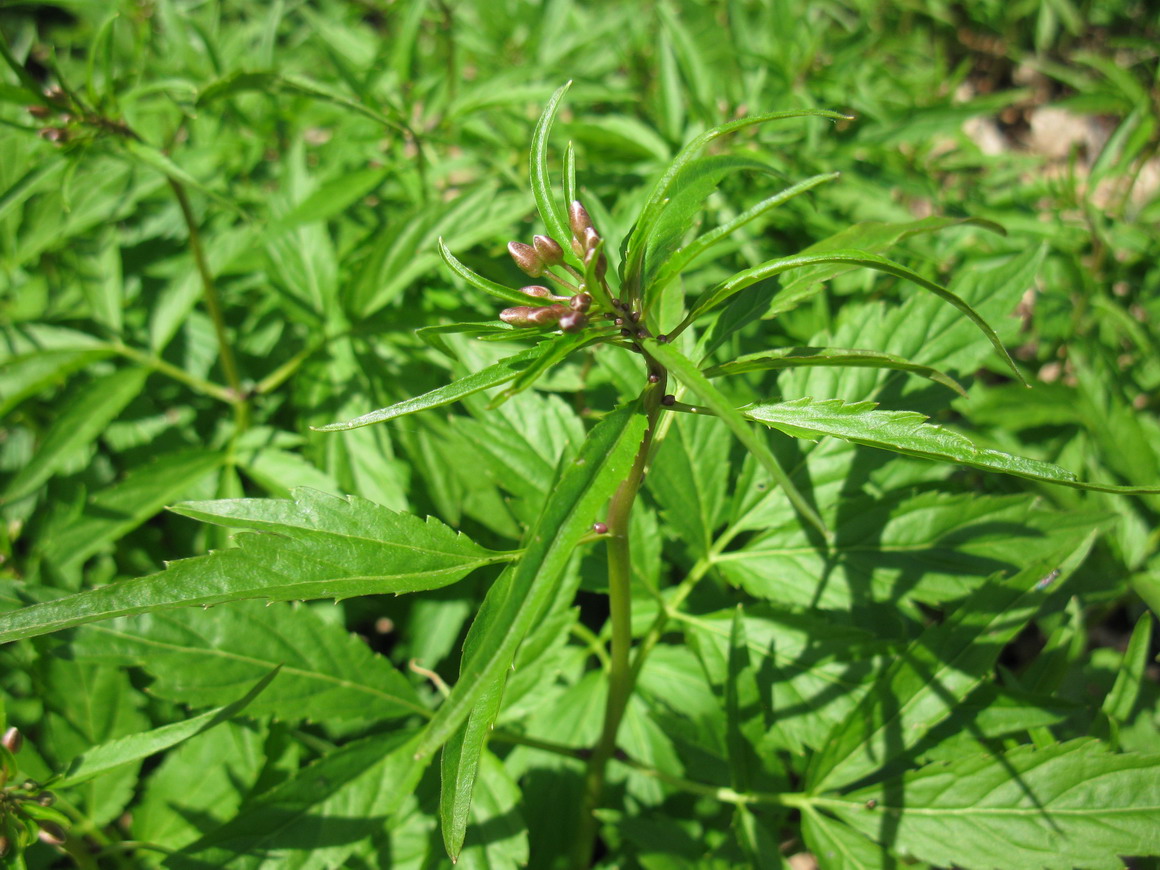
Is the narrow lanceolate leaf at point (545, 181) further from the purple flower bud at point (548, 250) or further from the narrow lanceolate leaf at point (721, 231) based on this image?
the narrow lanceolate leaf at point (721, 231)

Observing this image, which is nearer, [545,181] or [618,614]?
[545,181]

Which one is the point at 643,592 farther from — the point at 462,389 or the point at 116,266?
the point at 116,266

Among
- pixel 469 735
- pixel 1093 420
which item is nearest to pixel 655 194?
pixel 469 735

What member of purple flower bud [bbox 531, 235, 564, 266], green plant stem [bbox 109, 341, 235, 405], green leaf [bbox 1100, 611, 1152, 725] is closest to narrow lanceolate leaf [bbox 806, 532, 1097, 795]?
green leaf [bbox 1100, 611, 1152, 725]

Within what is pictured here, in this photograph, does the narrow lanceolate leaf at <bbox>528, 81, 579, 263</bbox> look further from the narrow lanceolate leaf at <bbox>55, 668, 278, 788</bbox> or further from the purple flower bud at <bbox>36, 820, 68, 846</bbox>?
the purple flower bud at <bbox>36, 820, 68, 846</bbox>

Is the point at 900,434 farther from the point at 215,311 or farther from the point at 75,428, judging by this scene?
the point at 75,428

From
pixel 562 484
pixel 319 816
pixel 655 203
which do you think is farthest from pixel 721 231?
pixel 319 816

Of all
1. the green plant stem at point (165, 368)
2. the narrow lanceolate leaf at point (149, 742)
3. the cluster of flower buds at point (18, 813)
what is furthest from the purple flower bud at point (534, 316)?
the green plant stem at point (165, 368)
